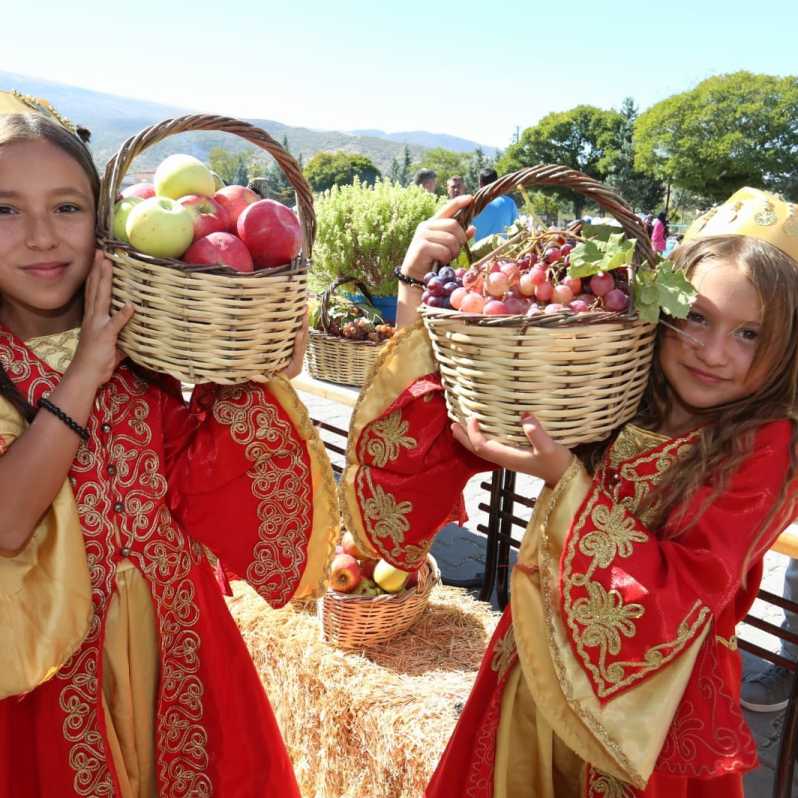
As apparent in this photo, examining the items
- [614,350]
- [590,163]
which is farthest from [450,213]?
A: [590,163]

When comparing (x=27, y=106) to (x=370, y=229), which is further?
(x=370, y=229)

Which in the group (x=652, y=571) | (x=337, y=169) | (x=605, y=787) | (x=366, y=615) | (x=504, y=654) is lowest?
(x=366, y=615)

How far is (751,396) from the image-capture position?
1537 millimetres

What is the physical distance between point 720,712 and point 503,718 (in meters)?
0.49

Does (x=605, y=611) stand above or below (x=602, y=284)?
below

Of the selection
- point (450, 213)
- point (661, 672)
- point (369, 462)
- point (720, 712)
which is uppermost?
point (450, 213)

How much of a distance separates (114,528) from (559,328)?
1095mm

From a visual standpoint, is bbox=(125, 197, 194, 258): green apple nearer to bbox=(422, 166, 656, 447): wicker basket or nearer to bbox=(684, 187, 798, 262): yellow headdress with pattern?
bbox=(422, 166, 656, 447): wicker basket

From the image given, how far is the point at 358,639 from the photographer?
282 cm

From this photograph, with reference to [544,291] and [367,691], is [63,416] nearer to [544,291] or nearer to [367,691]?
[544,291]

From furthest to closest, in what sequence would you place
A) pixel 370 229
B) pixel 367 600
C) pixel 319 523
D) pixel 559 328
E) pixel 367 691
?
pixel 370 229 < pixel 367 600 < pixel 367 691 < pixel 319 523 < pixel 559 328

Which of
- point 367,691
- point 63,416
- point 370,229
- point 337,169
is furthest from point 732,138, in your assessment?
point 63,416

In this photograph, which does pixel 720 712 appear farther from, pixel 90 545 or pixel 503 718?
pixel 90 545

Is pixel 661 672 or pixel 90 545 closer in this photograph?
pixel 661 672
